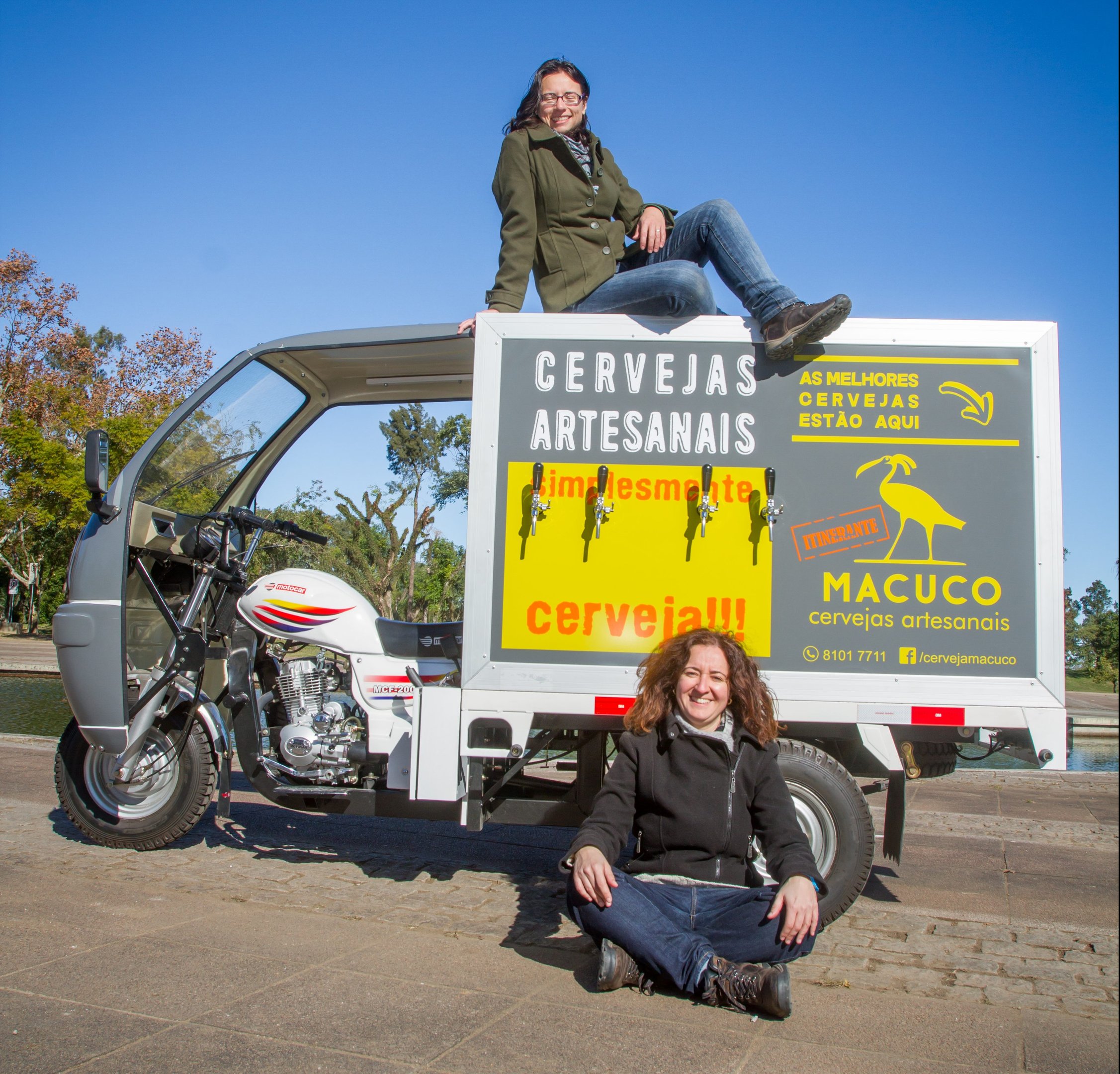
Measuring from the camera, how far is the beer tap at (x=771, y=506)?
4.02 meters

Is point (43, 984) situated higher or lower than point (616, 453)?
lower

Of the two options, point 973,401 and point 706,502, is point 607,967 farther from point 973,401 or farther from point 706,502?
point 973,401

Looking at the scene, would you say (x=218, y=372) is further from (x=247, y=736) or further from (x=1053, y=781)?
(x=1053, y=781)

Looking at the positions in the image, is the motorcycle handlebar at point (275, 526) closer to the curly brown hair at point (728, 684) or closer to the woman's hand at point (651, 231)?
the woman's hand at point (651, 231)

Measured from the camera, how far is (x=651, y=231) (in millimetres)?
4793

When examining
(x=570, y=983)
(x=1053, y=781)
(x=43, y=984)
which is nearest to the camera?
(x=43, y=984)

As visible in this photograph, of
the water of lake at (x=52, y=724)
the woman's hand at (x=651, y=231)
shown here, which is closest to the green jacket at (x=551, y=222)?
the woman's hand at (x=651, y=231)

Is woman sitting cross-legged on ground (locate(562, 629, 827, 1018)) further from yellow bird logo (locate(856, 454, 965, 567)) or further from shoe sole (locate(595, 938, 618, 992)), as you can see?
yellow bird logo (locate(856, 454, 965, 567))

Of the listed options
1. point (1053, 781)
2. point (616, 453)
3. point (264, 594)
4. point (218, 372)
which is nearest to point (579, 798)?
point (616, 453)

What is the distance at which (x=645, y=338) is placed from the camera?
422 cm

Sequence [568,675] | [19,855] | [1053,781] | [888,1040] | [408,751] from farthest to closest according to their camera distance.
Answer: [1053,781] → [19,855] → [408,751] → [568,675] → [888,1040]

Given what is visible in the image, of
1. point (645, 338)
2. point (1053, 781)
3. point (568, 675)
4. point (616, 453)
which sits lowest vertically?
point (1053, 781)

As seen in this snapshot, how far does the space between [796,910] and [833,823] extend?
3.67ft

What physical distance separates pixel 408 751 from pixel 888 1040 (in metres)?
2.40
